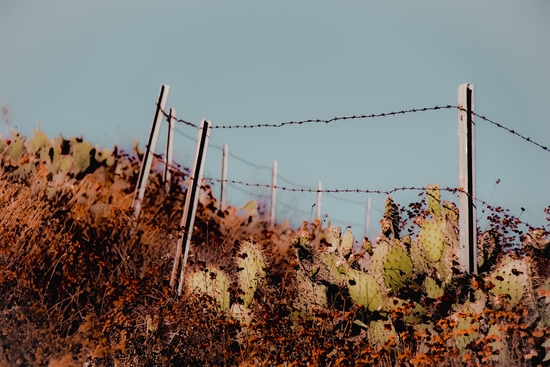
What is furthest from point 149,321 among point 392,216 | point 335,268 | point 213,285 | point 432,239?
point 432,239

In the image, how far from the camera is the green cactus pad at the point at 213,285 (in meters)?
4.81

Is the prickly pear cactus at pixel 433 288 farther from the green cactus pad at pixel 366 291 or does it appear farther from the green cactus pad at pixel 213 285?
the green cactus pad at pixel 213 285

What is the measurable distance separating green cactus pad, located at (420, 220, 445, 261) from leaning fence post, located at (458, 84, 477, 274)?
1.38ft

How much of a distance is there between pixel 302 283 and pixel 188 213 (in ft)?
4.56

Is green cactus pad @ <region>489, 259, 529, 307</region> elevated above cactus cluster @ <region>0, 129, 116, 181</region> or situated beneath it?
situated beneath

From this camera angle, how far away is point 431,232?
461cm

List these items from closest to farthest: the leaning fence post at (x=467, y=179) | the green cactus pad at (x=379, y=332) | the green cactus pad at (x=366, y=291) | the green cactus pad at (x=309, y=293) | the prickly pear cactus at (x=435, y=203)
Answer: the leaning fence post at (x=467, y=179), the green cactus pad at (x=379, y=332), the green cactus pad at (x=366, y=291), the green cactus pad at (x=309, y=293), the prickly pear cactus at (x=435, y=203)

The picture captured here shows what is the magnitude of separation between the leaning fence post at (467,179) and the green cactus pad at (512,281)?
0.66 ft

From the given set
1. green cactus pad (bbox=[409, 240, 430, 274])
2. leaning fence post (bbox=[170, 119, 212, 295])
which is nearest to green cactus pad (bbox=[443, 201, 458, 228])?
green cactus pad (bbox=[409, 240, 430, 274])

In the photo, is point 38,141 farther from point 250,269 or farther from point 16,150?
point 250,269

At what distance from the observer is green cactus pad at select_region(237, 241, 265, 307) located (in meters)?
4.79

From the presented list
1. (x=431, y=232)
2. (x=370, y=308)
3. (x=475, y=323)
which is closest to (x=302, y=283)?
(x=370, y=308)

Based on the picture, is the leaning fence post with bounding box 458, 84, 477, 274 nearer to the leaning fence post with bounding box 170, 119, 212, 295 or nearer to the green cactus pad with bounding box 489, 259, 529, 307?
the green cactus pad with bounding box 489, 259, 529, 307

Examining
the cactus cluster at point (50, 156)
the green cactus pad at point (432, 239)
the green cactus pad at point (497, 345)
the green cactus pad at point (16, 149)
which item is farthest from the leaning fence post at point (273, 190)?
the green cactus pad at point (497, 345)
